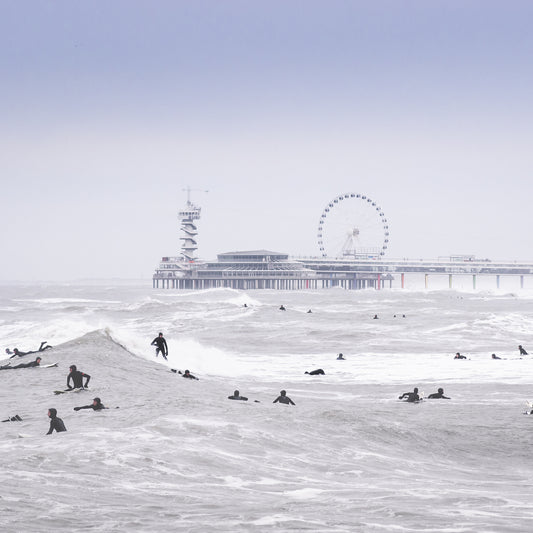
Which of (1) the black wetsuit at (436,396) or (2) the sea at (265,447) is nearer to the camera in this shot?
(2) the sea at (265,447)

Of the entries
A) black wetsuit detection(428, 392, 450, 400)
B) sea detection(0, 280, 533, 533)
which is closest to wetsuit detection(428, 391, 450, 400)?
black wetsuit detection(428, 392, 450, 400)

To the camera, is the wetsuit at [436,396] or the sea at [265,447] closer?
the sea at [265,447]

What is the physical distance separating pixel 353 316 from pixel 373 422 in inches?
2439

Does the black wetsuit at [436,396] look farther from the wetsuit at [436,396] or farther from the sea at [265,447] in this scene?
the sea at [265,447]

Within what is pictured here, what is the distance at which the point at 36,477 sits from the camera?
571 inches

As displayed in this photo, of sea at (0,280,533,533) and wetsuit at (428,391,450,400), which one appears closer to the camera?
sea at (0,280,533,533)

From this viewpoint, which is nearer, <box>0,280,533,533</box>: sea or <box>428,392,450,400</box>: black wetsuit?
<box>0,280,533,533</box>: sea

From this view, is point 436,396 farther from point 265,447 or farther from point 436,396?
point 265,447

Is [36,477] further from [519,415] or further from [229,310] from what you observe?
[229,310]

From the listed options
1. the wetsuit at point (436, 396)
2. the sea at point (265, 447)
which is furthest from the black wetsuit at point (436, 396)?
the sea at point (265, 447)

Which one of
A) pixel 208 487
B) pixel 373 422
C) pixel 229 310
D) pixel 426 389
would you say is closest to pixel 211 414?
pixel 373 422

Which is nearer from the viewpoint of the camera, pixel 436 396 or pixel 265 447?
pixel 265 447

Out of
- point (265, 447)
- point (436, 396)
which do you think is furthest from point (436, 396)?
point (265, 447)

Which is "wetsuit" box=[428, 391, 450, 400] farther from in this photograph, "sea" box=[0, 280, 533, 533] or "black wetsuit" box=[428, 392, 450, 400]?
"sea" box=[0, 280, 533, 533]
